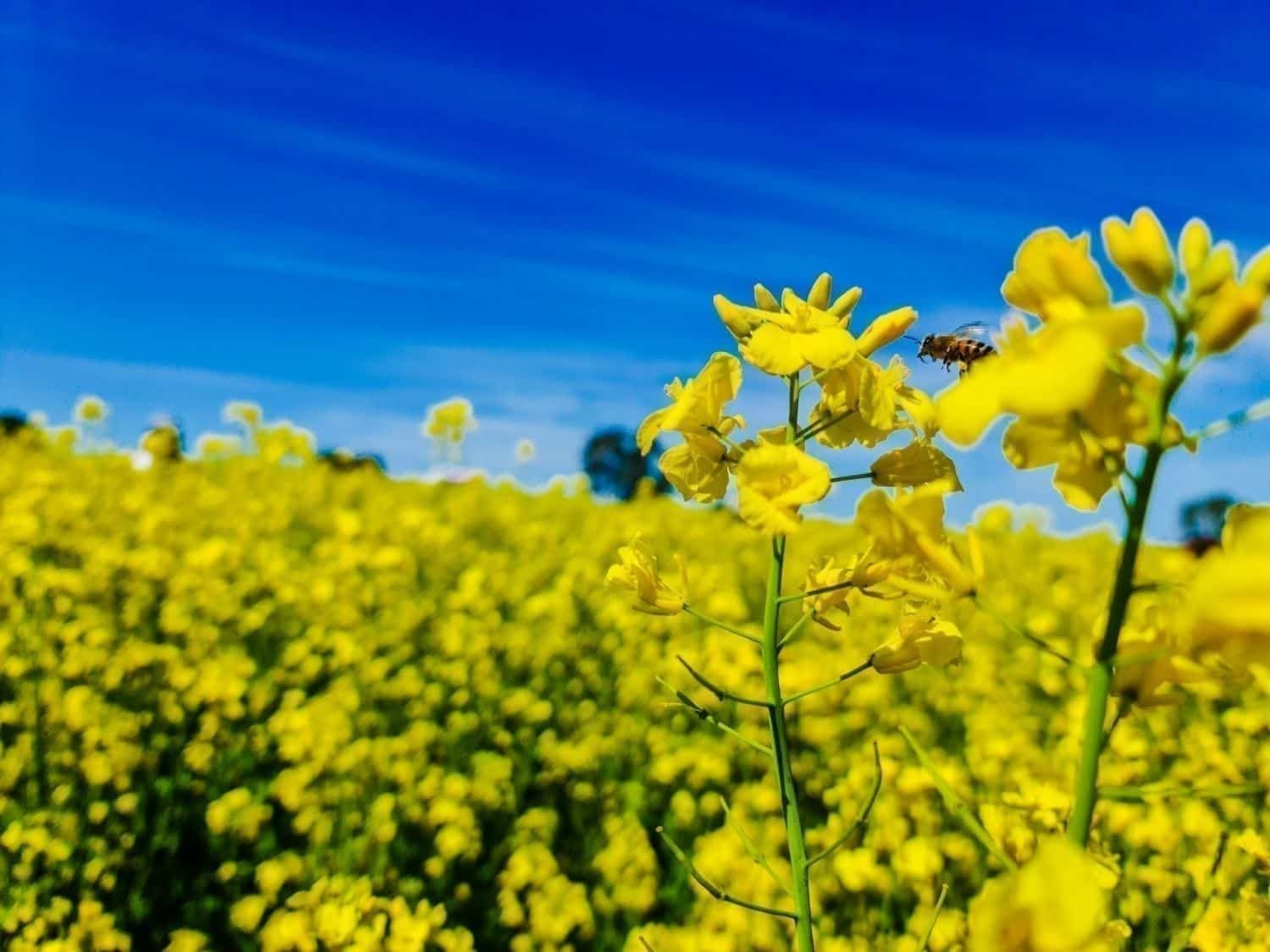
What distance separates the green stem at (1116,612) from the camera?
0.84 m

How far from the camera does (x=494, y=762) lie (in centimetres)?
396

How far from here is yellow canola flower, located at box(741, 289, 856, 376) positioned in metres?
1.32

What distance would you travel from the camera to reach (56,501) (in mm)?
6203

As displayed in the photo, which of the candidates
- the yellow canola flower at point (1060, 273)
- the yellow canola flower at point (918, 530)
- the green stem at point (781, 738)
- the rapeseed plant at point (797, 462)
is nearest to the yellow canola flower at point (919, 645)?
the rapeseed plant at point (797, 462)

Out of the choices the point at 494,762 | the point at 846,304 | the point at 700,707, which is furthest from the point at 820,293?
the point at 494,762

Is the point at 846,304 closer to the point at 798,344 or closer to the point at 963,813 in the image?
the point at 798,344

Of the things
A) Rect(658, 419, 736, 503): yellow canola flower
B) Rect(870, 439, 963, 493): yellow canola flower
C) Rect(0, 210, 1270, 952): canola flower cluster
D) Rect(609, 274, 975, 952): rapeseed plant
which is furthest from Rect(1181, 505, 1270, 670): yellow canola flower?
Rect(658, 419, 736, 503): yellow canola flower

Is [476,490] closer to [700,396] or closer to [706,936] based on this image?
[706,936]

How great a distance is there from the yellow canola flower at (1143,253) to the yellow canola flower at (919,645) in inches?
19.9

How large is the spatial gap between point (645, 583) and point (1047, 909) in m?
0.74

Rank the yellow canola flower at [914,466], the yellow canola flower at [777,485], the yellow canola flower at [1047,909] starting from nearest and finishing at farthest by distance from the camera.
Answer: the yellow canola flower at [1047,909], the yellow canola flower at [777,485], the yellow canola flower at [914,466]

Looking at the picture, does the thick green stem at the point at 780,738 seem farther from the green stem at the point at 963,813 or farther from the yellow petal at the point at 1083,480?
the yellow petal at the point at 1083,480

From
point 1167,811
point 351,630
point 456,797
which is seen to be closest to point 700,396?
point 456,797

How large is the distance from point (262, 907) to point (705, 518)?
937 cm
